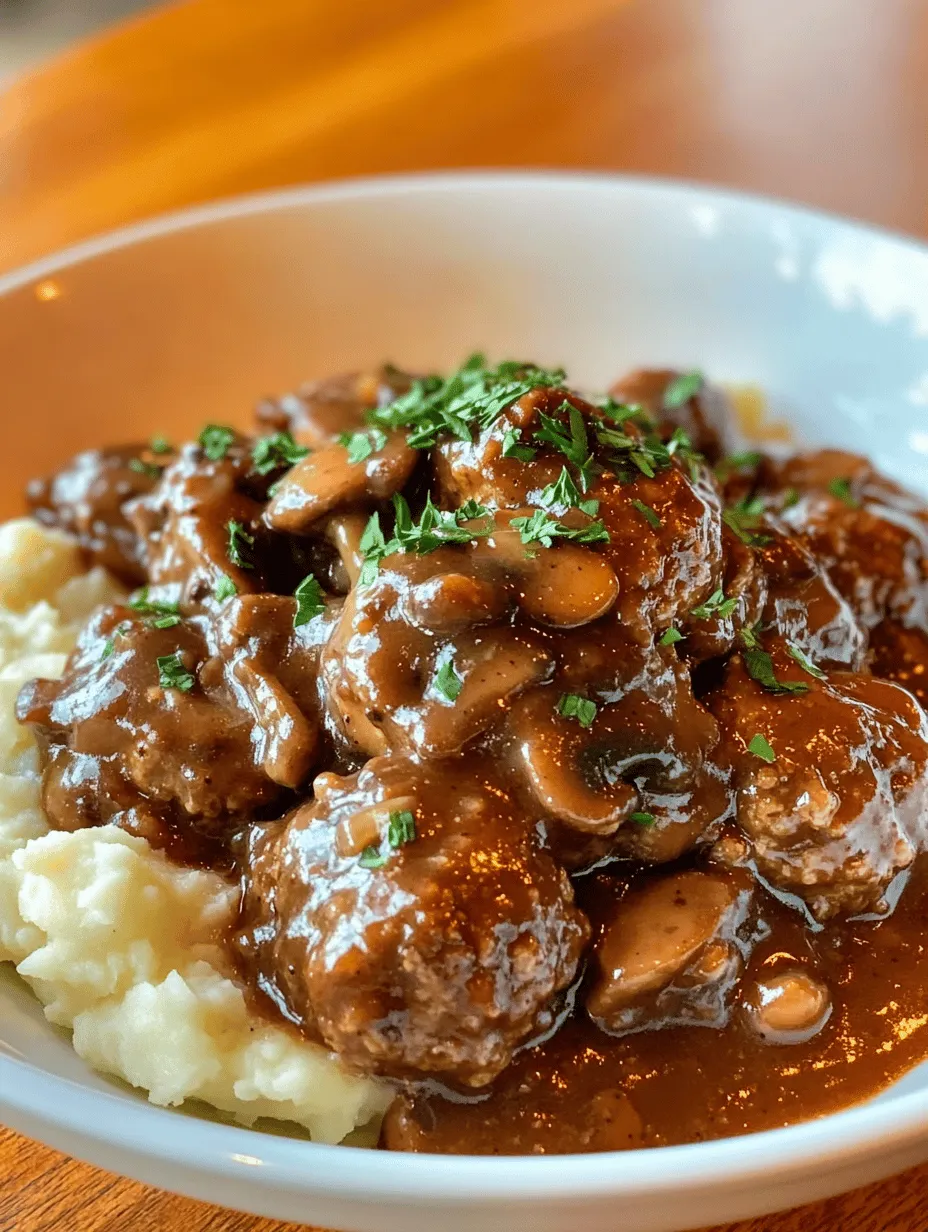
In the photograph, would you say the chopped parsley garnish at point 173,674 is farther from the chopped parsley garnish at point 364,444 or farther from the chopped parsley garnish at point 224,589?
the chopped parsley garnish at point 364,444

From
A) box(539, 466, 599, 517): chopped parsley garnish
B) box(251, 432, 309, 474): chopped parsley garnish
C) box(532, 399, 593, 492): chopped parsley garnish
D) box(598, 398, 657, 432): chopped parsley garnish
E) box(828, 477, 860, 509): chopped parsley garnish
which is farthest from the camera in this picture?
box(828, 477, 860, 509): chopped parsley garnish

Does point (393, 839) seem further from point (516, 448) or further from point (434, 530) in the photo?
point (516, 448)

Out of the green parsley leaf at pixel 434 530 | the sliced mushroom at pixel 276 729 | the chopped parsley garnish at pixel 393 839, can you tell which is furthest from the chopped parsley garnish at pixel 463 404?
the chopped parsley garnish at pixel 393 839

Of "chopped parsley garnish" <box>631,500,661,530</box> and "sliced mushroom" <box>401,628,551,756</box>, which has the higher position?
"chopped parsley garnish" <box>631,500,661,530</box>

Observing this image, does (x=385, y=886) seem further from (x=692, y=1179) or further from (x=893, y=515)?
(x=893, y=515)

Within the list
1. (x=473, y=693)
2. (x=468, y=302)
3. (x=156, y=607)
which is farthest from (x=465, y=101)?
(x=473, y=693)

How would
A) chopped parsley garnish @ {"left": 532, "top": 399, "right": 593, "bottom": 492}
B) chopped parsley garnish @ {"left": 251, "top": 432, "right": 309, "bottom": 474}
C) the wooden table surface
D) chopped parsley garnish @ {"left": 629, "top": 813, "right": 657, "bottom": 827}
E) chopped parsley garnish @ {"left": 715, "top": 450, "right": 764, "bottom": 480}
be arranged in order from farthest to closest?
the wooden table surface, chopped parsley garnish @ {"left": 715, "top": 450, "right": 764, "bottom": 480}, chopped parsley garnish @ {"left": 251, "top": 432, "right": 309, "bottom": 474}, chopped parsley garnish @ {"left": 532, "top": 399, "right": 593, "bottom": 492}, chopped parsley garnish @ {"left": 629, "top": 813, "right": 657, "bottom": 827}

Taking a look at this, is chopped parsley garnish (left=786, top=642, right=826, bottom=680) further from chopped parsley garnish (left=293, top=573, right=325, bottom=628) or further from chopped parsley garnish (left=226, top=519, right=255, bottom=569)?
chopped parsley garnish (left=226, top=519, right=255, bottom=569)

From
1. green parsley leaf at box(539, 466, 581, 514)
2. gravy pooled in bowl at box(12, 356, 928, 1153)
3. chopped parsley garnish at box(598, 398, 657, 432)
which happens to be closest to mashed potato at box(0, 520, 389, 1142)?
gravy pooled in bowl at box(12, 356, 928, 1153)
